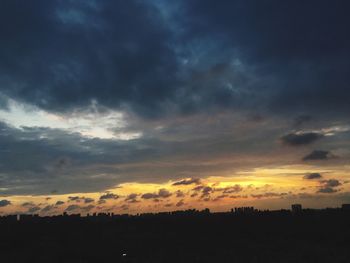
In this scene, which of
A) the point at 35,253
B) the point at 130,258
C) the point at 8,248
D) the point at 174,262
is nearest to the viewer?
the point at 174,262

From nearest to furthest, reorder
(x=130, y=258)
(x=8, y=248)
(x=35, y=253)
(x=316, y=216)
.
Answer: (x=130, y=258) < (x=35, y=253) < (x=8, y=248) < (x=316, y=216)

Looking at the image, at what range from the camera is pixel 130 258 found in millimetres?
81375

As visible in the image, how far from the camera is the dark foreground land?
3236 inches

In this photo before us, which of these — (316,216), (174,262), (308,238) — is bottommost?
(174,262)

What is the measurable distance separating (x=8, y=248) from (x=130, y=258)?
112 ft

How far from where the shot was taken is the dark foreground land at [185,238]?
82188 millimetres

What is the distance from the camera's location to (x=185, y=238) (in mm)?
112125

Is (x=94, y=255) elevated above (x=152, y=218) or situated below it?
below

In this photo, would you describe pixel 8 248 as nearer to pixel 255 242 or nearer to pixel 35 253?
pixel 35 253

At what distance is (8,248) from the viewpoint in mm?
99062

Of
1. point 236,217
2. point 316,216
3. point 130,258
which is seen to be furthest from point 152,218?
point 130,258

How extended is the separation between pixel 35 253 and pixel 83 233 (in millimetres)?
31704

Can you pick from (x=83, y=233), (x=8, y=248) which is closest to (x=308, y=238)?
(x=83, y=233)

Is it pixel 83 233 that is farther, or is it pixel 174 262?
pixel 83 233
